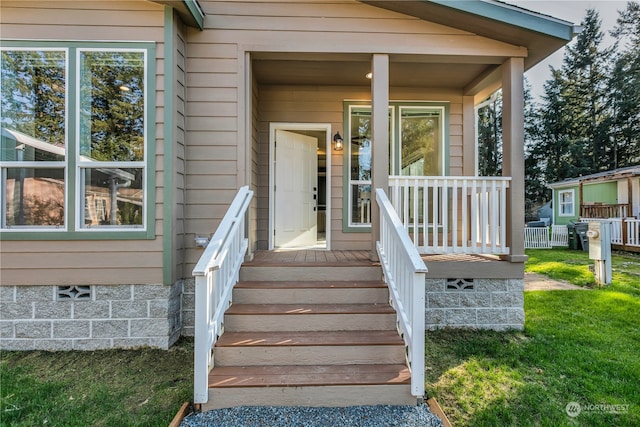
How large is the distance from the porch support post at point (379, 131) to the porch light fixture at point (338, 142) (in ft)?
3.80

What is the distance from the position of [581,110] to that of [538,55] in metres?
21.8

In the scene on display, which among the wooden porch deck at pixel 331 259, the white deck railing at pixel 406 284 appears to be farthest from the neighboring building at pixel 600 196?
the white deck railing at pixel 406 284

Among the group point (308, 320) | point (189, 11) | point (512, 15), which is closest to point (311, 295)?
point (308, 320)

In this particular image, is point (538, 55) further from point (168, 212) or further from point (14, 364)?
point (14, 364)

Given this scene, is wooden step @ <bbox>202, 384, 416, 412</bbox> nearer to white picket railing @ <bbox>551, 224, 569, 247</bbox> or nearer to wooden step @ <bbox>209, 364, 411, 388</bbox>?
wooden step @ <bbox>209, 364, 411, 388</bbox>

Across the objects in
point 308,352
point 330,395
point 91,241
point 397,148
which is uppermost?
point 397,148

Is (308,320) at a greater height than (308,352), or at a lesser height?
greater

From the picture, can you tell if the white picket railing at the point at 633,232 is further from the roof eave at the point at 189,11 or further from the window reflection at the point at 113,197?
the window reflection at the point at 113,197

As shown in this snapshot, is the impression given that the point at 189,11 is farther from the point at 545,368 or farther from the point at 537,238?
the point at 537,238

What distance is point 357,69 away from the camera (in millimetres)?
3996

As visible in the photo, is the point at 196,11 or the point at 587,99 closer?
the point at 196,11

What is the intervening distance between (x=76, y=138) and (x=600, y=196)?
16.3 meters

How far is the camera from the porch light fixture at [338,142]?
14.9 ft

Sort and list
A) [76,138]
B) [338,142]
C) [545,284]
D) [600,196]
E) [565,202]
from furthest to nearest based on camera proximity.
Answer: [565,202], [600,196], [545,284], [338,142], [76,138]
